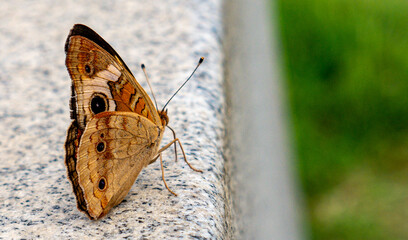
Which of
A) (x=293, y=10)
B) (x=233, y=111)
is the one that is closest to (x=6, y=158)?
(x=233, y=111)

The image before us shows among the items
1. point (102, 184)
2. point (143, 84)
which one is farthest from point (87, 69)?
point (143, 84)

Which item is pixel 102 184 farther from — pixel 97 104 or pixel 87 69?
pixel 87 69

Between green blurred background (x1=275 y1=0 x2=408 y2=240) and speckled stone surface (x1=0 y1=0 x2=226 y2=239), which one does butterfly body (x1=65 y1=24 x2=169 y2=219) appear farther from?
green blurred background (x1=275 y1=0 x2=408 y2=240)

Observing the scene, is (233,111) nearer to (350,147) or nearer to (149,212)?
(149,212)

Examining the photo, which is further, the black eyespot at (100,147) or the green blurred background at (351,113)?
the green blurred background at (351,113)

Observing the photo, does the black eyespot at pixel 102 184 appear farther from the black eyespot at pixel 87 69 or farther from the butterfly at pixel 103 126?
the black eyespot at pixel 87 69

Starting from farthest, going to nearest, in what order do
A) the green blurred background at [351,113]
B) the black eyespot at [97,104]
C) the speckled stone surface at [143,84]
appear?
the green blurred background at [351,113]
the black eyespot at [97,104]
the speckled stone surface at [143,84]

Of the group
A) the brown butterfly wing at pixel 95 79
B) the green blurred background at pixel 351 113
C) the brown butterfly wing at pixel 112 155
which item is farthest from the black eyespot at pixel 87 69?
the green blurred background at pixel 351 113

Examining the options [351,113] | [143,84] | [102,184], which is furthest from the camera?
[351,113]
